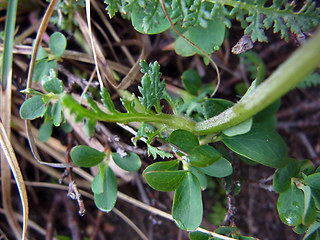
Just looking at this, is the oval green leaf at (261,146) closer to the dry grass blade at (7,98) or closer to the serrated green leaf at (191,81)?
the serrated green leaf at (191,81)

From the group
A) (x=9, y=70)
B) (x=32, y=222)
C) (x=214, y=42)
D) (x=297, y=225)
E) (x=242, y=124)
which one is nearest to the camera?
(x=242, y=124)

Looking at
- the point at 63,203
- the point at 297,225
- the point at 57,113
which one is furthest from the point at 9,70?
the point at 297,225

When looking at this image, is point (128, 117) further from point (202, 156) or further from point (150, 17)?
point (150, 17)

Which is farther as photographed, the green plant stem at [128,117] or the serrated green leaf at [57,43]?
the serrated green leaf at [57,43]

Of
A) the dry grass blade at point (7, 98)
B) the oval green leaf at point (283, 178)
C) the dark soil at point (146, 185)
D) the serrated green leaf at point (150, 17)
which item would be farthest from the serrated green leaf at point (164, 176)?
the dry grass blade at point (7, 98)

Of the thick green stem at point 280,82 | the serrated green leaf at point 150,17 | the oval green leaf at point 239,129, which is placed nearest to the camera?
the thick green stem at point 280,82

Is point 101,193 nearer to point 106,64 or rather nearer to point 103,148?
point 103,148
